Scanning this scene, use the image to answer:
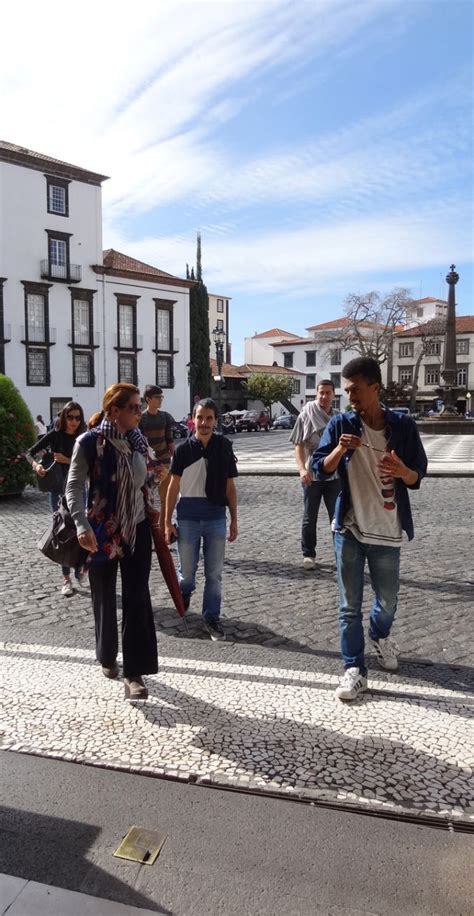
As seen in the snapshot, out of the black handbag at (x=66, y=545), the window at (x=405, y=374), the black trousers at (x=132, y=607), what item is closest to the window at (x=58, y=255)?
the black handbag at (x=66, y=545)

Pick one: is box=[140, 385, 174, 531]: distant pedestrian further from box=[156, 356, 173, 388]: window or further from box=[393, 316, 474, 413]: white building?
box=[393, 316, 474, 413]: white building

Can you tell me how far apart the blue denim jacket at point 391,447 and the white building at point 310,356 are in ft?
239

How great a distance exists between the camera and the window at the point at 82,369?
143 feet

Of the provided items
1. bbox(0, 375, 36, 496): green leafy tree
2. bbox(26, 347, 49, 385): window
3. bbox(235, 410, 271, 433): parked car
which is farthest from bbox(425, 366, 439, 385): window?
bbox(0, 375, 36, 496): green leafy tree

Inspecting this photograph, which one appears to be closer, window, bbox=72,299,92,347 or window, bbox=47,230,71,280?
window, bbox=47,230,71,280

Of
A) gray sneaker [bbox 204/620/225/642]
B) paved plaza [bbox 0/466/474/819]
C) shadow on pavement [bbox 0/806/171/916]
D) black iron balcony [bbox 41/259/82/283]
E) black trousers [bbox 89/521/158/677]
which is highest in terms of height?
black iron balcony [bbox 41/259/82/283]

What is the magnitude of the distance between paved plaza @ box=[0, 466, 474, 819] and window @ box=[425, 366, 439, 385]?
235 feet

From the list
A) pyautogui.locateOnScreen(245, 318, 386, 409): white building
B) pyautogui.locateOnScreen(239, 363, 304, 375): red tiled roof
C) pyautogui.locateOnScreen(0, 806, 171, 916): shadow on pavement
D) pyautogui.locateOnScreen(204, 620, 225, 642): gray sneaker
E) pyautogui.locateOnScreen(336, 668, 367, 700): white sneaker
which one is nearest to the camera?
pyautogui.locateOnScreen(0, 806, 171, 916): shadow on pavement

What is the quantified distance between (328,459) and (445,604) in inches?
93.2

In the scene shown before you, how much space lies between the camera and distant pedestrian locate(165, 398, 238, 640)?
4.66 meters

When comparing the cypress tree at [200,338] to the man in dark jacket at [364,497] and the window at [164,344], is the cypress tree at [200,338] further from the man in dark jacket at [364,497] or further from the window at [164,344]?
the man in dark jacket at [364,497]

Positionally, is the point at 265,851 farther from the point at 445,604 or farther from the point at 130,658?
the point at 445,604

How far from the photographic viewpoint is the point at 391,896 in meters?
2.14

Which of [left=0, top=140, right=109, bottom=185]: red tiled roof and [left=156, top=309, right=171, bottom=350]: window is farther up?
[left=0, top=140, right=109, bottom=185]: red tiled roof
